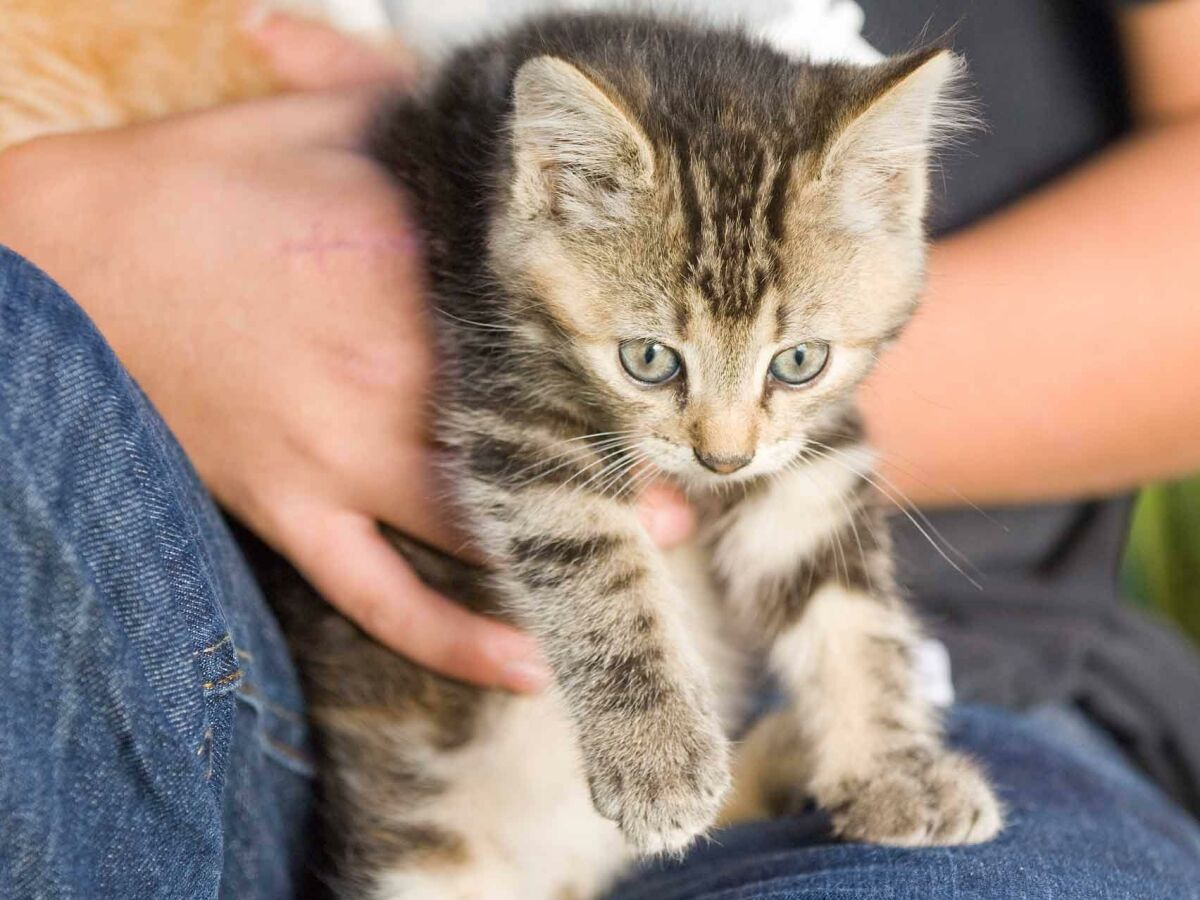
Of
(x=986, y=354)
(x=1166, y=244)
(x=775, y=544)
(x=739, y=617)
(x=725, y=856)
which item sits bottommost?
(x=725, y=856)

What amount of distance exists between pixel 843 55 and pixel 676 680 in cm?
78

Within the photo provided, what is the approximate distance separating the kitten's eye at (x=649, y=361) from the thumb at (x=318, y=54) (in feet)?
2.01

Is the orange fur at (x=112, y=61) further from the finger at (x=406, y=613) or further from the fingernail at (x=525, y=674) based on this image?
the fingernail at (x=525, y=674)

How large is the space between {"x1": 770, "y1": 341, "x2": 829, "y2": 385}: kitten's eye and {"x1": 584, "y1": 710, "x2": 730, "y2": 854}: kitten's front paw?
32 cm

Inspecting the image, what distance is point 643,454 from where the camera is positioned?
1044 millimetres

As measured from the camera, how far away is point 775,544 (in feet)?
3.91

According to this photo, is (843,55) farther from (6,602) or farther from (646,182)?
(6,602)

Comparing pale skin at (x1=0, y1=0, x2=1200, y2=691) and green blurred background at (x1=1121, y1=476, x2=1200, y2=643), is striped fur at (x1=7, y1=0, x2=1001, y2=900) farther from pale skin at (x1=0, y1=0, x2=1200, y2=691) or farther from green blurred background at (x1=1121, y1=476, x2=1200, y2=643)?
green blurred background at (x1=1121, y1=476, x2=1200, y2=643)

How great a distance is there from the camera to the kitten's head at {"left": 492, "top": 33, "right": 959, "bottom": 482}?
3.22ft

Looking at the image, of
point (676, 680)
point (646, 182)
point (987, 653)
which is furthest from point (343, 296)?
point (987, 653)

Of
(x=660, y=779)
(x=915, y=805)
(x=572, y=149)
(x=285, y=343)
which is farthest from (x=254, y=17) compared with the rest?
(x=915, y=805)

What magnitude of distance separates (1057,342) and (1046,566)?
343mm

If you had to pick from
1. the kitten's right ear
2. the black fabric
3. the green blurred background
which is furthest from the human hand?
the green blurred background

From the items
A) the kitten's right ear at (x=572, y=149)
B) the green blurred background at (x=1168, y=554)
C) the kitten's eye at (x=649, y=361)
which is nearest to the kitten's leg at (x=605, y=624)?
the kitten's eye at (x=649, y=361)
